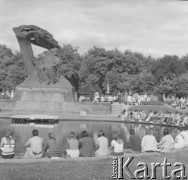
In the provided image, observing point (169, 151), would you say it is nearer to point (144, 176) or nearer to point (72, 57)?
point (144, 176)

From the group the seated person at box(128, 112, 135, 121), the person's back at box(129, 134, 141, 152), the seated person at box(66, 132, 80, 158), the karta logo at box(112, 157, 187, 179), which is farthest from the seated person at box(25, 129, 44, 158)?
the seated person at box(128, 112, 135, 121)

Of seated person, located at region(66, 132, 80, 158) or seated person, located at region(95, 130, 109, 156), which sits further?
seated person, located at region(95, 130, 109, 156)

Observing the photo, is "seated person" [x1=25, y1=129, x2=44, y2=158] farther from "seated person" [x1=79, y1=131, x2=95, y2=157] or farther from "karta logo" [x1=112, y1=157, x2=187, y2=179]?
"karta logo" [x1=112, y1=157, x2=187, y2=179]

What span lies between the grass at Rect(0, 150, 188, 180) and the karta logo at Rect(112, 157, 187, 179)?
0.26ft

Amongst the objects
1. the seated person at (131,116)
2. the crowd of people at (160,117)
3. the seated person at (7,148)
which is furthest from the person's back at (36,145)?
the seated person at (131,116)

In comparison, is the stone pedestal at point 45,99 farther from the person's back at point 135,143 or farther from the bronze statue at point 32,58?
the person's back at point 135,143

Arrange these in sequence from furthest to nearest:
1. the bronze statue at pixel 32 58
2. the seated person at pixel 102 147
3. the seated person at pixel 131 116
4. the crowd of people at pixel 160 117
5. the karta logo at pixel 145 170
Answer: the bronze statue at pixel 32 58, the seated person at pixel 131 116, the crowd of people at pixel 160 117, the seated person at pixel 102 147, the karta logo at pixel 145 170

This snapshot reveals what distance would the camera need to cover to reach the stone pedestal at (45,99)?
101 feet

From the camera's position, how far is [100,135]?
10.4 m

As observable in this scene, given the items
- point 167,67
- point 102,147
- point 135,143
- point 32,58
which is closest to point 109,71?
point 167,67

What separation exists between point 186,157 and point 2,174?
4625 mm

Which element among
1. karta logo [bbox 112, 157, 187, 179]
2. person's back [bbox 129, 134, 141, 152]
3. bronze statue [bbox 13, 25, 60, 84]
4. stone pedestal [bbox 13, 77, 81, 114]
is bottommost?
karta logo [bbox 112, 157, 187, 179]

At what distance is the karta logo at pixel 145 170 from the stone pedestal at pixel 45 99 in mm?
22058

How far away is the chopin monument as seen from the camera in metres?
31.2
